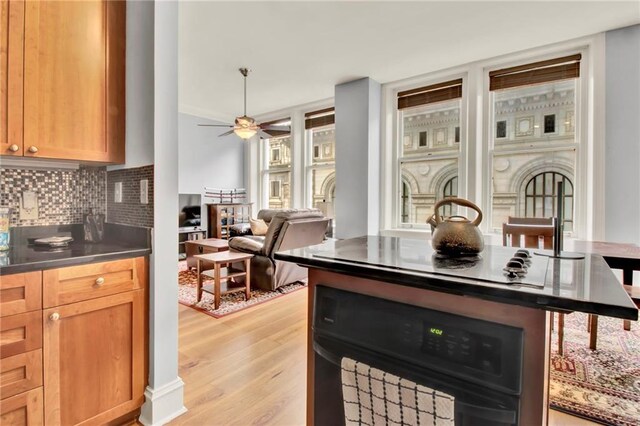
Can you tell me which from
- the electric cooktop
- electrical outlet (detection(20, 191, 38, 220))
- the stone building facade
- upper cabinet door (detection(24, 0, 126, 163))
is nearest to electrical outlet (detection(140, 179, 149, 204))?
upper cabinet door (detection(24, 0, 126, 163))

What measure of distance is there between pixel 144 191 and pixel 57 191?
0.64m

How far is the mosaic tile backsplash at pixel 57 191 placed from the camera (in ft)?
5.65

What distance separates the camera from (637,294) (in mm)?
2242

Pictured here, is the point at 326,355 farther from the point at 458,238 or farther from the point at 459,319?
the point at 458,238

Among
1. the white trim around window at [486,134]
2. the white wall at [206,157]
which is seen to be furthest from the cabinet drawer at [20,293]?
the white wall at [206,157]

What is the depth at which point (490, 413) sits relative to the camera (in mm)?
781

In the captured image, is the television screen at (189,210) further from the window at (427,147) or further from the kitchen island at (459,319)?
the kitchen island at (459,319)

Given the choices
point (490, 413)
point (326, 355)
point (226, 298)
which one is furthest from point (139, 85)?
point (226, 298)

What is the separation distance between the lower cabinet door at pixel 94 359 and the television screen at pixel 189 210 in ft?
15.4

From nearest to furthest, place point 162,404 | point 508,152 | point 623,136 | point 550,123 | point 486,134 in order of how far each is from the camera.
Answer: point 162,404, point 623,136, point 550,123, point 508,152, point 486,134

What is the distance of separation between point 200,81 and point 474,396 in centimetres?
543

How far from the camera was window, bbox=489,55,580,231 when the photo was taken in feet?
13.2

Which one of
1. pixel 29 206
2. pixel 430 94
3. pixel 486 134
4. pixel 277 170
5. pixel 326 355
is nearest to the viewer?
pixel 326 355

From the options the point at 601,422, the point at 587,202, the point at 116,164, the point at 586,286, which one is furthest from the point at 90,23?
the point at 587,202
